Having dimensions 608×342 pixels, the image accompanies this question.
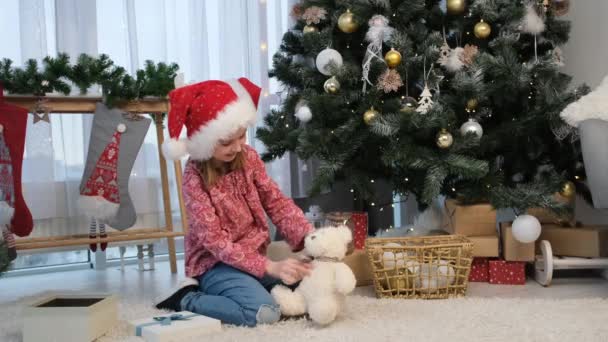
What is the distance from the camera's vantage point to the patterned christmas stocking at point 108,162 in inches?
94.9

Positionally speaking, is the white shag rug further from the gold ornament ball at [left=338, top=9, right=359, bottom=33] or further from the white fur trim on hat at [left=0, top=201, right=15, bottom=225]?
the gold ornament ball at [left=338, top=9, right=359, bottom=33]

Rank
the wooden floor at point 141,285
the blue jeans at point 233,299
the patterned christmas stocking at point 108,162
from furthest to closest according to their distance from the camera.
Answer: the patterned christmas stocking at point 108,162, the wooden floor at point 141,285, the blue jeans at point 233,299

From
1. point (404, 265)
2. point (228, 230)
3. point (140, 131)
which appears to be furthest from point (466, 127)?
point (140, 131)

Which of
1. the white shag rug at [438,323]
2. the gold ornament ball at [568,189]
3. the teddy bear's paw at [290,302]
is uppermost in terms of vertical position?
the gold ornament ball at [568,189]

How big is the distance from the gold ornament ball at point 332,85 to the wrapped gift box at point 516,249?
774 mm

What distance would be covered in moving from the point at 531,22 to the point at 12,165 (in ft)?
6.24

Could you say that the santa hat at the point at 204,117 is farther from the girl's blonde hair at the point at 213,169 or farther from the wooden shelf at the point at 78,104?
the wooden shelf at the point at 78,104

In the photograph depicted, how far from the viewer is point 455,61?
2.36 meters

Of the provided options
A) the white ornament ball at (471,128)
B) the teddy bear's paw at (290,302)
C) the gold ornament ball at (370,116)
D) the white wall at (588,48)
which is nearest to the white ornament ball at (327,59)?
the gold ornament ball at (370,116)

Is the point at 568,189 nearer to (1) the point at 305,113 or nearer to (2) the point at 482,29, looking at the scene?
(2) the point at 482,29

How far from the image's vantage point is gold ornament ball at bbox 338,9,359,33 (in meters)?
2.42

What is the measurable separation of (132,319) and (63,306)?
0.24m

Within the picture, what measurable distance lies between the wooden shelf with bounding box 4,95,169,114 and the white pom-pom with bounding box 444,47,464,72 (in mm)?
1069

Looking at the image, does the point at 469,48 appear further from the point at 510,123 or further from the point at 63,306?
the point at 63,306
